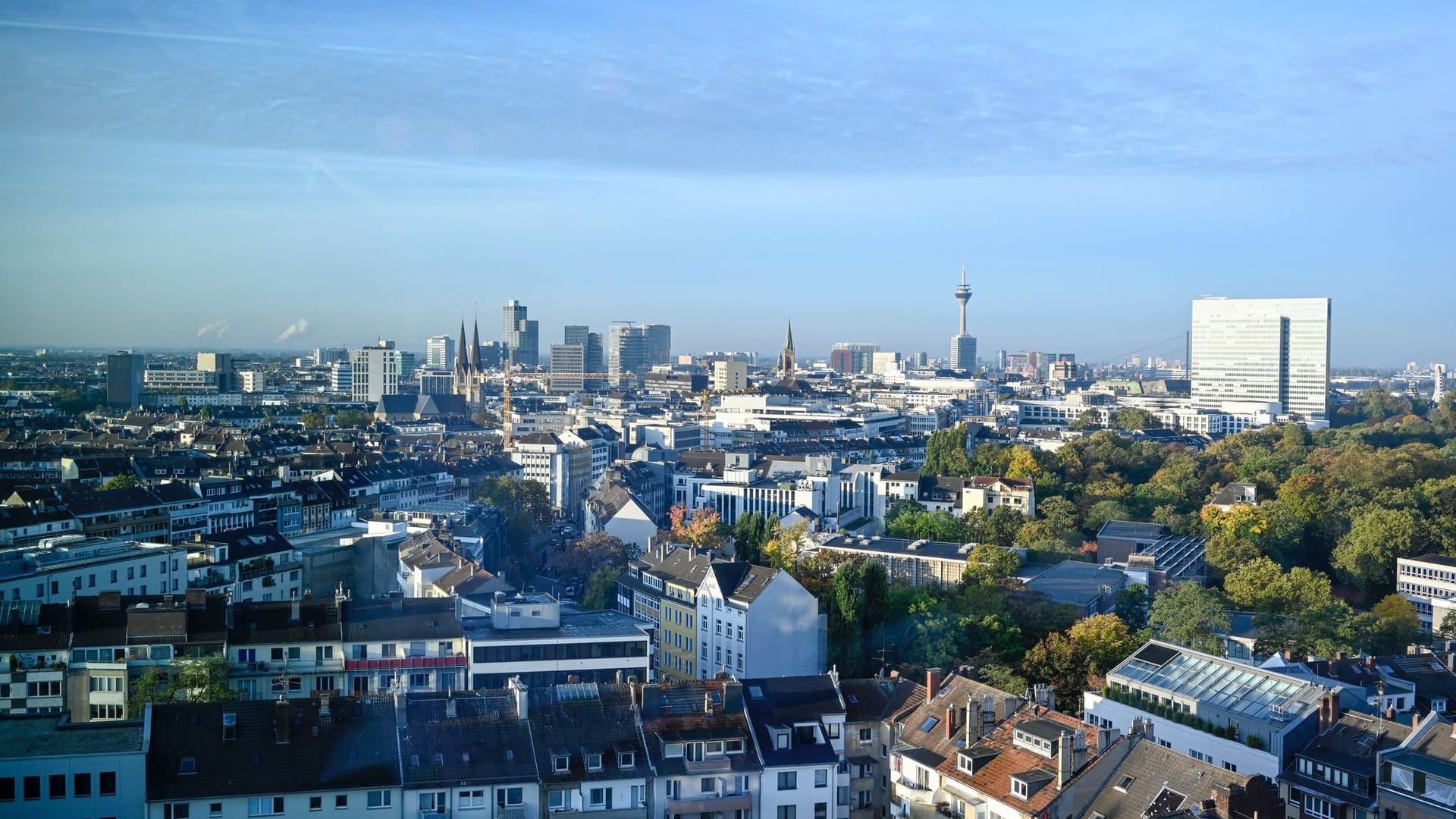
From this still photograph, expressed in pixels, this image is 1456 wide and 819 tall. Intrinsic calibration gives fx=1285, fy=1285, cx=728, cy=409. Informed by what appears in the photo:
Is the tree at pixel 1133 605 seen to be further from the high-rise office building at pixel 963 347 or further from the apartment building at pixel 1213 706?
the high-rise office building at pixel 963 347

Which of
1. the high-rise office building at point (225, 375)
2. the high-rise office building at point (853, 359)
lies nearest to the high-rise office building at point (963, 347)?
the high-rise office building at point (853, 359)

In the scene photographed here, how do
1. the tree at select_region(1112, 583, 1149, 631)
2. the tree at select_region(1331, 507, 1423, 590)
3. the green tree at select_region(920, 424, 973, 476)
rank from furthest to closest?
the green tree at select_region(920, 424, 973, 476)
the tree at select_region(1331, 507, 1423, 590)
the tree at select_region(1112, 583, 1149, 631)

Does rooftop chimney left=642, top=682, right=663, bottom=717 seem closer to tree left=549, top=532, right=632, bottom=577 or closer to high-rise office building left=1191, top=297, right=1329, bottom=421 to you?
tree left=549, top=532, right=632, bottom=577

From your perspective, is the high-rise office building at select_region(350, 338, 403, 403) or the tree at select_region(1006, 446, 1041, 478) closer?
the tree at select_region(1006, 446, 1041, 478)

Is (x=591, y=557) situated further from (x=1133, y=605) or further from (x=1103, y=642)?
(x=1103, y=642)

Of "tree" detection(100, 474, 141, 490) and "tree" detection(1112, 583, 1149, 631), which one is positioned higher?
"tree" detection(100, 474, 141, 490)

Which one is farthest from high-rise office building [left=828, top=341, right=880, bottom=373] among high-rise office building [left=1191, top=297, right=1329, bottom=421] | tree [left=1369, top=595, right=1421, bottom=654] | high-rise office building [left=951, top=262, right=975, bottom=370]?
tree [left=1369, top=595, right=1421, bottom=654]

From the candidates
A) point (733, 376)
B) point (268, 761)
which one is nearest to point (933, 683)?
point (268, 761)
